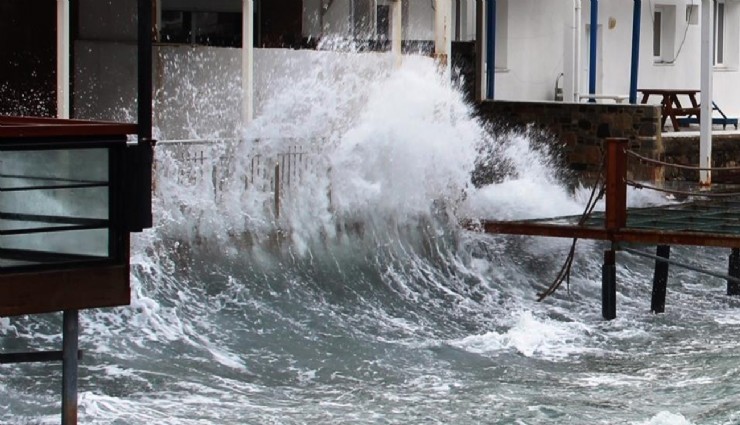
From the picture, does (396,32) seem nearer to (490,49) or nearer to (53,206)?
(490,49)

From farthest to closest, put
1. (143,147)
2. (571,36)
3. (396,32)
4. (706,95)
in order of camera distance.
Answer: (571,36), (706,95), (396,32), (143,147)

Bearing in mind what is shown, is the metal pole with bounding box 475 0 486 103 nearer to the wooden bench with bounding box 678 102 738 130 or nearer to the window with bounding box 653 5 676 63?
the wooden bench with bounding box 678 102 738 130

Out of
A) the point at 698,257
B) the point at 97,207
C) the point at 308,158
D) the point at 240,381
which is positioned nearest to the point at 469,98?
the point at 698,257

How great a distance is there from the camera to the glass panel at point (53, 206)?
353 inches

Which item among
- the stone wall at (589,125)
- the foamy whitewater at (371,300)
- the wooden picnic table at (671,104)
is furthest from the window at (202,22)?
the wooden picnic table at (671,104)

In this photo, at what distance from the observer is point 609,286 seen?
1667 centimetres

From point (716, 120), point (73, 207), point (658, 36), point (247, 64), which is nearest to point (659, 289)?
point (247, 64)

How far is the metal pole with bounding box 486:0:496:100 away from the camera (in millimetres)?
24797

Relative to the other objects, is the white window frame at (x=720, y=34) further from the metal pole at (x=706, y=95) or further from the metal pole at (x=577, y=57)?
the metal pole at (x=706, y=95)

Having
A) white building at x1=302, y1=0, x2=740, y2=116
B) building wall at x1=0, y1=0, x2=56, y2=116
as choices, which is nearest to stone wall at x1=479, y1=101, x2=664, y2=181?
white building at x1=302, y1=0, x2=740, y2=116

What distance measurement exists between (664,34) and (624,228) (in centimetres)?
1357

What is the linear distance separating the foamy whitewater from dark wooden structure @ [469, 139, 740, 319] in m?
0.66

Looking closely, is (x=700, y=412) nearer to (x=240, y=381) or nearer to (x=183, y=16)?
(x=240, y=381)

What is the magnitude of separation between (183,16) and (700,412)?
11.0 metres
